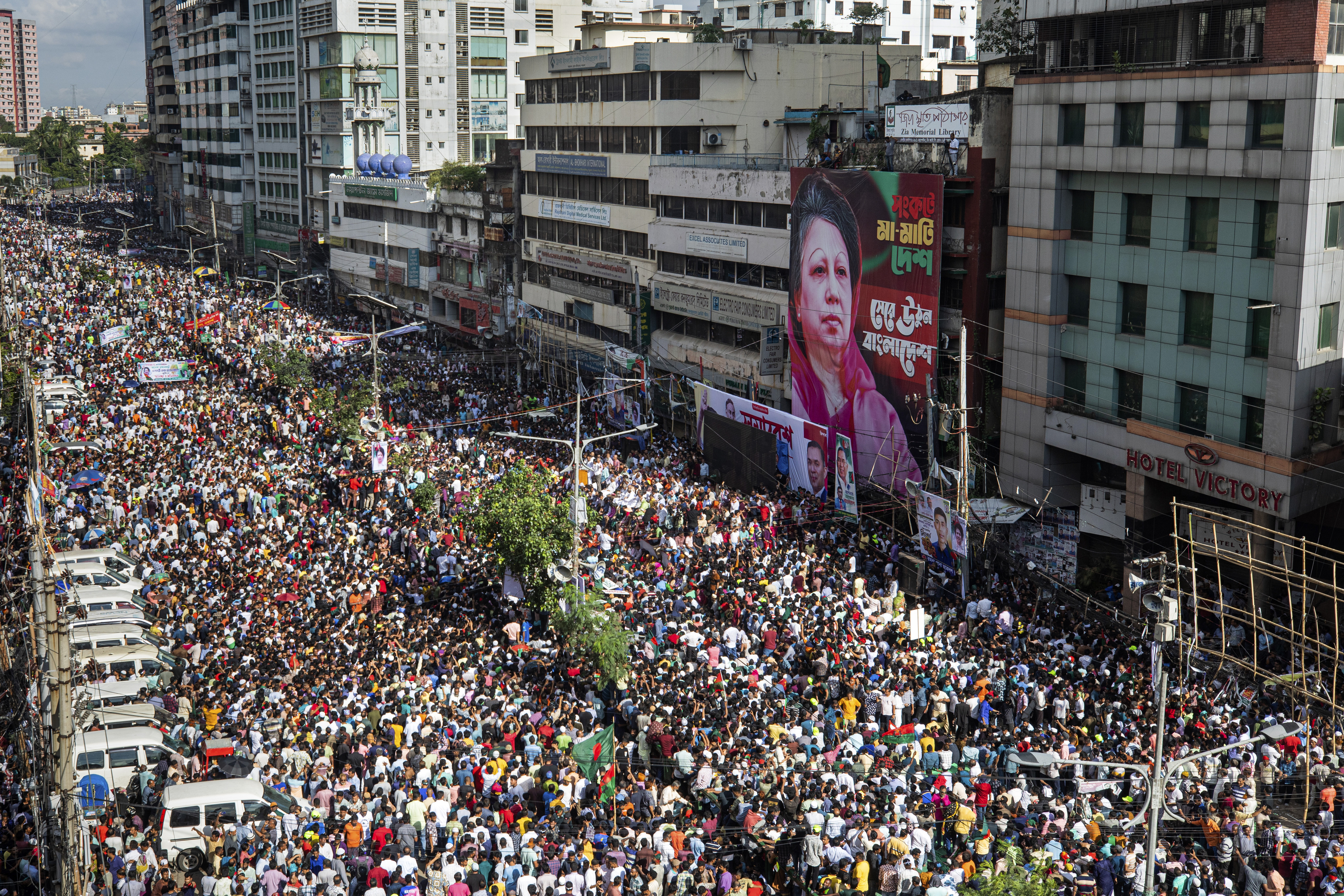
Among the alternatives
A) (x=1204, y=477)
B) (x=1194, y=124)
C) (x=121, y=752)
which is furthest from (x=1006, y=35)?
(x=121, y=752)

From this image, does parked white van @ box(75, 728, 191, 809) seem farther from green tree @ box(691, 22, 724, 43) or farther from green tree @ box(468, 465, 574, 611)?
green tree @ box(691, 22, 724, 43)

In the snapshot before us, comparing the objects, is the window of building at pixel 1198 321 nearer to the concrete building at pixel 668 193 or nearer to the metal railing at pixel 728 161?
the concrete building at pixel 668 193

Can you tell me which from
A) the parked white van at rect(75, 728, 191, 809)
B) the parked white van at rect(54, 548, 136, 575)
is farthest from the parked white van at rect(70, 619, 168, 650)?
the parked white van at rect(75, 728, 191, 809)

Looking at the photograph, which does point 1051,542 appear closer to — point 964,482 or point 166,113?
point 964,482

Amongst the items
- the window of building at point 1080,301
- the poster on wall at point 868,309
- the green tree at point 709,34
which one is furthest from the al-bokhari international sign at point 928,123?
the green tree at point 709,34

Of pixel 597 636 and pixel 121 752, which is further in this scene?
pixel 597 636
